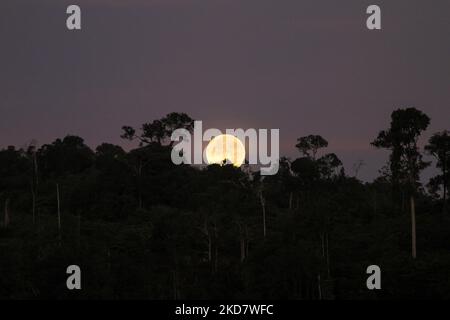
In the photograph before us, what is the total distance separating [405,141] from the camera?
4334 cm

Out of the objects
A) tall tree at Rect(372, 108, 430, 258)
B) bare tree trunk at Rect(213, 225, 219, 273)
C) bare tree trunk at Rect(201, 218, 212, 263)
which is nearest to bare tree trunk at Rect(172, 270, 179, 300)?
bare tree trunk at Rect(213, 225, 219, 273)

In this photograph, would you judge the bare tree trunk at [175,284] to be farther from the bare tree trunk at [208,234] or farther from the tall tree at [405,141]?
the tall tree at [405,141]

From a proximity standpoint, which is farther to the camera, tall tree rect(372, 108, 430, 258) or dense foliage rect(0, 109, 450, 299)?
tall tree rect(372, 108, 430, 258)

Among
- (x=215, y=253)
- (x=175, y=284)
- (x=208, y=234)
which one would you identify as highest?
(x=208, y=234)

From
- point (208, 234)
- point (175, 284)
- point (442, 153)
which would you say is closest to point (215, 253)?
point (208, 234)

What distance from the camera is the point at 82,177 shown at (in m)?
71.4

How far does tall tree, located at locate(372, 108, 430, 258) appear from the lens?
141ft

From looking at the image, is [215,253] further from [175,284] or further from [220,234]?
[175,284]

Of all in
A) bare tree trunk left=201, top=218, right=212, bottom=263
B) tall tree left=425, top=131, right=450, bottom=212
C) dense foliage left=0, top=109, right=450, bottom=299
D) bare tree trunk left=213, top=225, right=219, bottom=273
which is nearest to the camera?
dense foliage left=0, top=109, right=450, bottom=299

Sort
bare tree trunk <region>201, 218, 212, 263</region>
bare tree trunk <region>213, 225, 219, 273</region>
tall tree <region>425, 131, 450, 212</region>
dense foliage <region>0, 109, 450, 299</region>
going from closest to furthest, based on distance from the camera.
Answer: dense foliage <region>0, 109, 450, 299</region>, bare tree trunk <region>213, 225, 219, 273</region>, bare tree trunk <region>201, 218, 212, 263</region>, tall tree <region>425, 131, 450, 212</region>

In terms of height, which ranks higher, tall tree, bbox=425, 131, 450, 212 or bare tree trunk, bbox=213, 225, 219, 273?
tall tree, bbox=425, 131, 450, 212

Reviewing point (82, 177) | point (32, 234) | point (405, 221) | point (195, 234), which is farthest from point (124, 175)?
point (405, 221)

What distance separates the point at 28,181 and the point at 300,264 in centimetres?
4486

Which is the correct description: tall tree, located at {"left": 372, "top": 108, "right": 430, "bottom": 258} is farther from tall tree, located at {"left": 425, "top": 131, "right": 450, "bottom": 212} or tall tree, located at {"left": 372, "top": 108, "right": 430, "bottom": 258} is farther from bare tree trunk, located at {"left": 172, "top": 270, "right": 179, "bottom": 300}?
bare tree trunk, located at {"left": 172, "top": 270, "right": 179, "bottom": 300}
